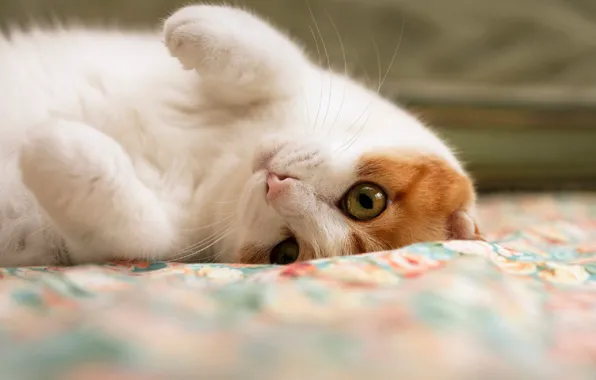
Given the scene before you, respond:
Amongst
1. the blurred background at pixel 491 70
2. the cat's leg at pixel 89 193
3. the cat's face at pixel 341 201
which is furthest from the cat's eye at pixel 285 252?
the blurred background at pixel 491 70

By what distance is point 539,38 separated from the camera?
2.22 meters

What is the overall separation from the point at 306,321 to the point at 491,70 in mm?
1936

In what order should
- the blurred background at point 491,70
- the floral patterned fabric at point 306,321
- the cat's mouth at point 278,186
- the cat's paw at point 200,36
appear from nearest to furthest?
the floral patterned fabric at point 306,321
the cat's mouth at point 278,186
the cat's paw at point 200,36
the blurred background at point 491,70

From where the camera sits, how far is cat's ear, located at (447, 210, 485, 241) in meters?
1.07

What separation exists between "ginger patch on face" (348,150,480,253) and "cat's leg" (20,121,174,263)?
379mm

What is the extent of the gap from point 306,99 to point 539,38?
1.47 metres

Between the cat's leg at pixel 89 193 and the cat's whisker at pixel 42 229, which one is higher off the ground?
the cat's leg at pixel 89 193

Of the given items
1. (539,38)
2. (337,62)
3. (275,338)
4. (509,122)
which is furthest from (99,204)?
(539,38)

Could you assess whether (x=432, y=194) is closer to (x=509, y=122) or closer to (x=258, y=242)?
(x=258, y=242)

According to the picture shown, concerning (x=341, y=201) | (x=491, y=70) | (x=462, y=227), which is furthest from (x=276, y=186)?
(x=491, y=70)

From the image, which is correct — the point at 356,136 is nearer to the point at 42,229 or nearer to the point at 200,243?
the point at 200,243

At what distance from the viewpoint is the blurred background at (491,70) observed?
215cm

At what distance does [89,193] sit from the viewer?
0.86 meters

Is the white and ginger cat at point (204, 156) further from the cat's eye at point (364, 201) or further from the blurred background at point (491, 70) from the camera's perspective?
the blurred background at point (491, 70)
